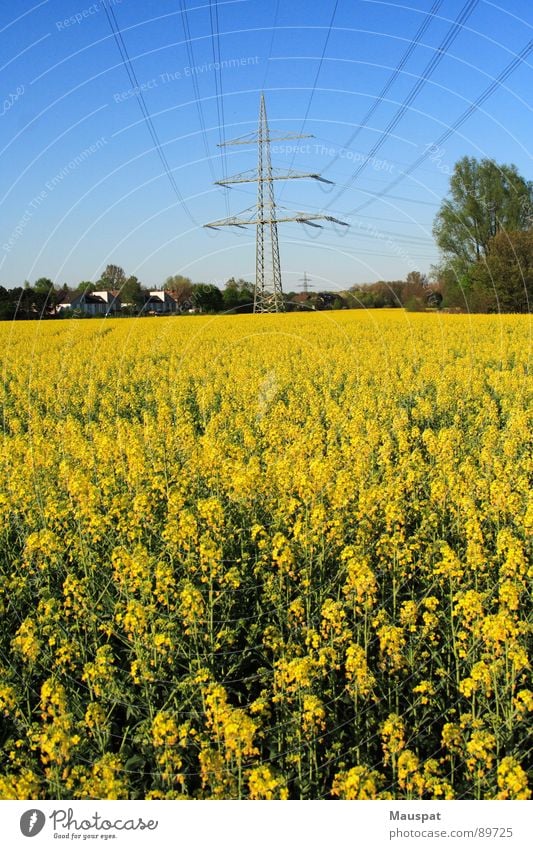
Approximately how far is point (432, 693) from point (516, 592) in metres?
0.93

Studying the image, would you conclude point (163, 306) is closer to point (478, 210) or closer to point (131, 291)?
point (131, 291)

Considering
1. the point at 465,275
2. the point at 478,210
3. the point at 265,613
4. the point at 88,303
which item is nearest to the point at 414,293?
the point at 465,275

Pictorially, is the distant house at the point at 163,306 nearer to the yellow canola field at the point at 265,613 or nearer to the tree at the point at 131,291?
the tree at the point at 131,291

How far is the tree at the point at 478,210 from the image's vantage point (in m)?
43.1

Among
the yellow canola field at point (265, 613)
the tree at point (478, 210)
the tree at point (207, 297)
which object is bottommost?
the yellow canola field at point (265, 613)

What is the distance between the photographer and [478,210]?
4641 centimetres

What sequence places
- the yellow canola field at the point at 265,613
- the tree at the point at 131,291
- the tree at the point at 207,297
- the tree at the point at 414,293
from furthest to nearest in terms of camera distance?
1. the tree at the point at 414,293
2. the tree at the point at 207,297
3. the tree at the point at 131,291
4. the yellow canola field at the point at 265,613

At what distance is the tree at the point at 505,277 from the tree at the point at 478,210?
2.45 m

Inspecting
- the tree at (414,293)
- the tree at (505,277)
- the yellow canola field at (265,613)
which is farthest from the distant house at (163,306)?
the yellow canola field at (265,613)

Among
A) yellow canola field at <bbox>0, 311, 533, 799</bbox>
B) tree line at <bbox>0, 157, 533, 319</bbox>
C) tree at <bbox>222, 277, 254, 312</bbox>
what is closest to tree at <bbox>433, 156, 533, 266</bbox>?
tree line at <bbox>0, 157, 533, 319</bbox>

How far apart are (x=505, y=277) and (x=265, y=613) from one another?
39604 mm

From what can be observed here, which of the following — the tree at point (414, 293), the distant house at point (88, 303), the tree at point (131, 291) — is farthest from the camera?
the distant house at point (88, 303)

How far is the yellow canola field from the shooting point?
13.3 ft
